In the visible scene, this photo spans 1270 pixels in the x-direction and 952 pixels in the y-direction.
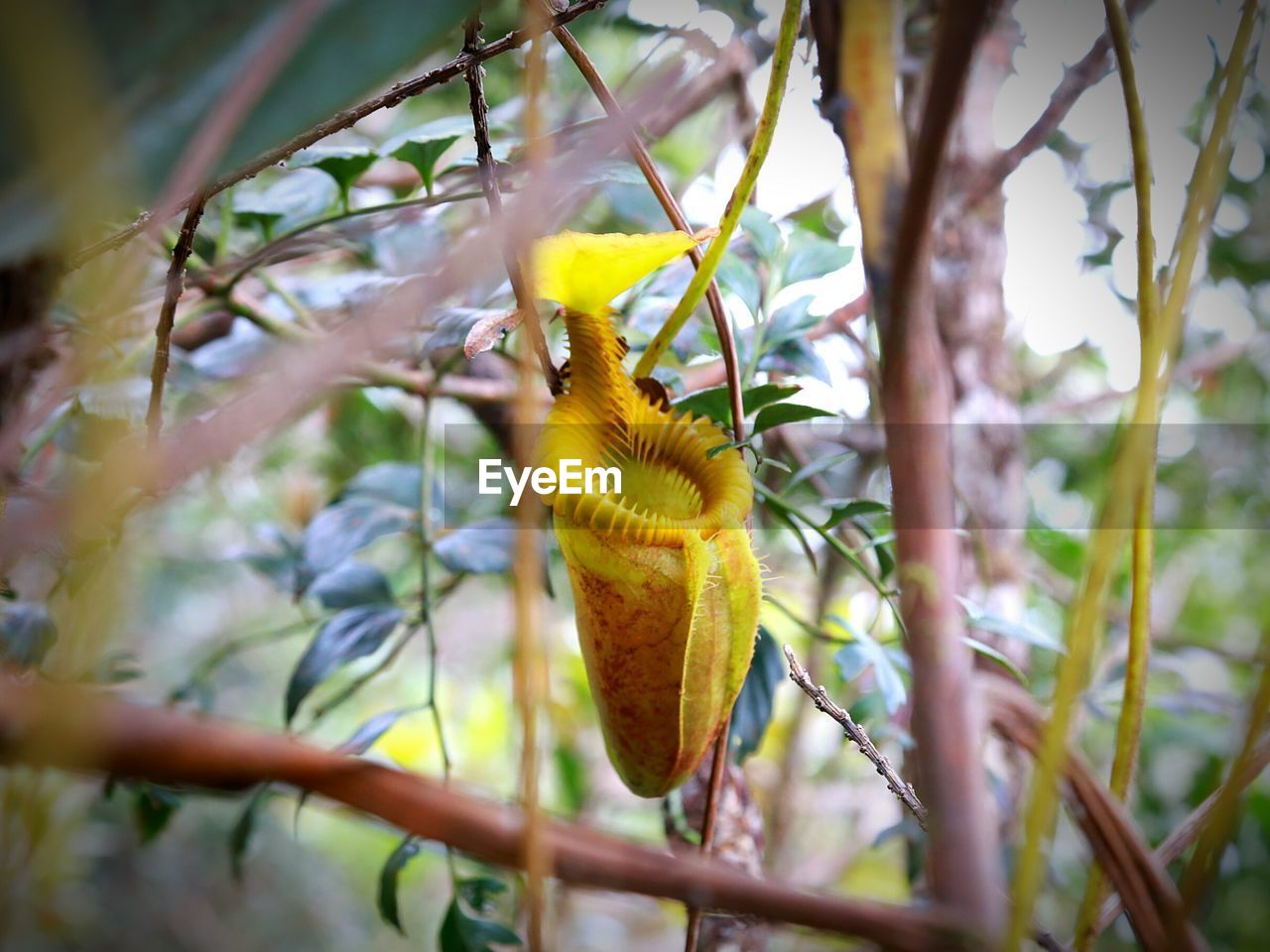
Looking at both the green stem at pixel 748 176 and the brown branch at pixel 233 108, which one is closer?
the brown branch at pixel 233 108

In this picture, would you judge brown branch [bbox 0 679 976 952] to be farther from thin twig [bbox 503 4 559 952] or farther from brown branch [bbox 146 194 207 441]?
brown branch [bbox 146 194 207 441]

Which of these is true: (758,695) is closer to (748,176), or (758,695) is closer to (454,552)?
(454,552)

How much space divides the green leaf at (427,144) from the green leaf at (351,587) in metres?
0.35

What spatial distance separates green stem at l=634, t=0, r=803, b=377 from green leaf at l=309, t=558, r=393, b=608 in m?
0.39

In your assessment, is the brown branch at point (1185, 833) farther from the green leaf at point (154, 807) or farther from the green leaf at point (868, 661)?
the green leaf at point (154, 807)

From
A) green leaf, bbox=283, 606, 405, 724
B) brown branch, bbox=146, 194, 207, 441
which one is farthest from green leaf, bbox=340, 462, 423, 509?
brown branch, bbox=146, 194, 207, 441

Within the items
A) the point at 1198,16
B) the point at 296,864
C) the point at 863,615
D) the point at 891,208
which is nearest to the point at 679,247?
the point at 891,208

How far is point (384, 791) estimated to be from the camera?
185 millimetres

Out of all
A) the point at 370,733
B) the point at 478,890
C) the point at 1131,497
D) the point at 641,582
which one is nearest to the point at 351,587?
the point at 370,733

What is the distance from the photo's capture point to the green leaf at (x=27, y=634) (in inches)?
22.9

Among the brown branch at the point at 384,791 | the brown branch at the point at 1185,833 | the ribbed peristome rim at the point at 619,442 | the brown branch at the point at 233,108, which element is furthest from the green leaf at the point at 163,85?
the brown branch at the point at 1185,833

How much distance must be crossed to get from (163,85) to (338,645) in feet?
1.70

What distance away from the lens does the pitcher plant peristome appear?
18.2 inches

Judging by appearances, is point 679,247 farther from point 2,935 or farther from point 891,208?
point 2,935
